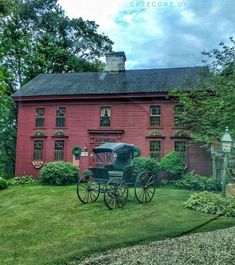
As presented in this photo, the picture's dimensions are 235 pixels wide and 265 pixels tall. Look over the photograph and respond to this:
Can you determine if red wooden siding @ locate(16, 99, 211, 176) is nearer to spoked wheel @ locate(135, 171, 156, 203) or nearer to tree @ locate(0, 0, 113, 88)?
spoked wheel @ locate(135, 171, 156, 203)

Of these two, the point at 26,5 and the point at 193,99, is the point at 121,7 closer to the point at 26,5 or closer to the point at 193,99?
the point at 26,5

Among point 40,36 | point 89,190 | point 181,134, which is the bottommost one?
point 89,190

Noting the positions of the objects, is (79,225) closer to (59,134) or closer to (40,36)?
(40,36)

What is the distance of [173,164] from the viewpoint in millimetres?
10750

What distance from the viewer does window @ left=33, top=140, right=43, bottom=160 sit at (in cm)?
1438

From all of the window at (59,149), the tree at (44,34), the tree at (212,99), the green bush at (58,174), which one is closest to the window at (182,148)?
the tree at (212,99)

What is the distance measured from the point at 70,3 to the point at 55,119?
32.2ft

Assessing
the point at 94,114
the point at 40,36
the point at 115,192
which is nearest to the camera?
the point at 115,192

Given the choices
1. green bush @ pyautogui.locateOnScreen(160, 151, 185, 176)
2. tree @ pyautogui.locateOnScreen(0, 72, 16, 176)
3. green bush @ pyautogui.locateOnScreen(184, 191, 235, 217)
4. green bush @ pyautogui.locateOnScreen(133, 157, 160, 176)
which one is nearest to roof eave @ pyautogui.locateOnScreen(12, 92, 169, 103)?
tree @ pyautogui.locateOnScreen(0, 72, 16, 176)

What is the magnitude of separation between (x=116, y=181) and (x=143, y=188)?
2.92 ft

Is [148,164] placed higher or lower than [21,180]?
higher

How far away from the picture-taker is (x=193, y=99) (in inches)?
465

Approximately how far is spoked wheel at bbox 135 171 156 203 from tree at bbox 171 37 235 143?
2.67 m

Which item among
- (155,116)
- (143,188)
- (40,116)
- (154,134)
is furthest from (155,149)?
(40,116)
